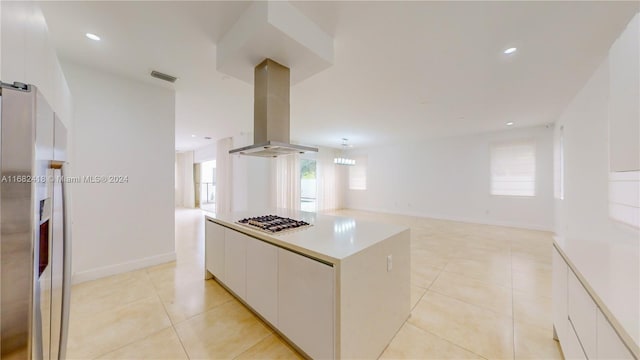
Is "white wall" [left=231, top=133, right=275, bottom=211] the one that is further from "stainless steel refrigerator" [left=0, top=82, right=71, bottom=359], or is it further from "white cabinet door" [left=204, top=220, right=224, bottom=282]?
"stainless steel refrigerator" [left=0, top=82, right=71, bottom=359]

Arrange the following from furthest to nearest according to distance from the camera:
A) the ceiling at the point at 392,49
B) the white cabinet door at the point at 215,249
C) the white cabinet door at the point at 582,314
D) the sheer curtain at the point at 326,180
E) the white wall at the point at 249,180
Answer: the sheer curtain at the point at 326,180
the white wall at the point at 249,180
the white cabinet door at the point at 215,249
the ceiling at the point at 392,49
the white cabinet door at the point at 582,314

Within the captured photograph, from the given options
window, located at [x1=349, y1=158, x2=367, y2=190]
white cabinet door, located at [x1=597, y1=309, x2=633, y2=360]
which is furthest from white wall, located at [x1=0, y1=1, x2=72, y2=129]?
window, located at [x1=349, y1=158, x2=367, y2=190]

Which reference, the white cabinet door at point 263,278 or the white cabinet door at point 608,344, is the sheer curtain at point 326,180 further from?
the white cabinet door at point 608,344

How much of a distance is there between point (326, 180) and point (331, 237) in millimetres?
6892

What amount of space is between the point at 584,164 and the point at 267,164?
19.9 feet

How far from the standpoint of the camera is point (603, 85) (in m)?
2.43

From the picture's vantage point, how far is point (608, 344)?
0.79 metres

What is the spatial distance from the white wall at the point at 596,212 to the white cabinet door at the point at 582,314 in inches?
4.1

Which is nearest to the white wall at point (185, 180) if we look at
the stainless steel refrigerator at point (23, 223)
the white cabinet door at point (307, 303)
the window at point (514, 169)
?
the white cabinet door at point (307, 303)

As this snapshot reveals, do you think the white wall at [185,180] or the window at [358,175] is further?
the white wall at [185,180]

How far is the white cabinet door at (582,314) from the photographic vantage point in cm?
94

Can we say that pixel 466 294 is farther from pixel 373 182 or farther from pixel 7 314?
pixel 373 182

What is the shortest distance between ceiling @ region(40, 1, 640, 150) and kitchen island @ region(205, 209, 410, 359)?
175 cm

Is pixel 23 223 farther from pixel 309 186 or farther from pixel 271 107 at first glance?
pixel 309 186
